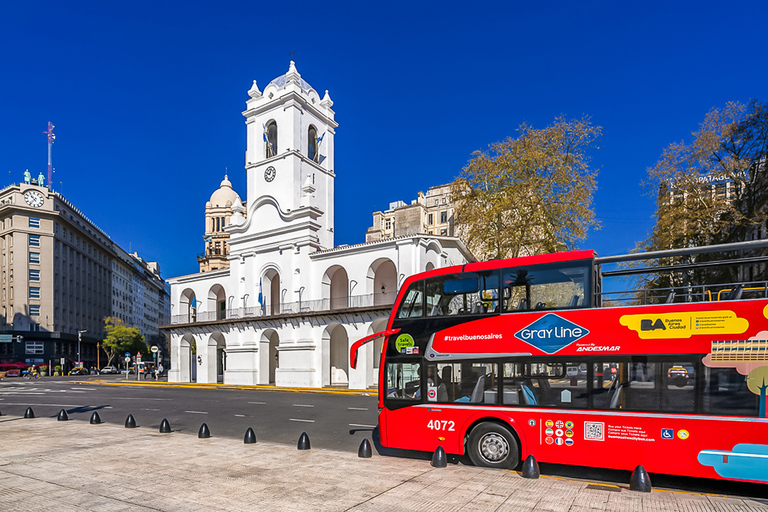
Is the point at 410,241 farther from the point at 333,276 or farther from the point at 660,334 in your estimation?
the point at 660,334

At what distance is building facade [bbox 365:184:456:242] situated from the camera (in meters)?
48.5

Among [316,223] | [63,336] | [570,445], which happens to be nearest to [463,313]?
[570,445]

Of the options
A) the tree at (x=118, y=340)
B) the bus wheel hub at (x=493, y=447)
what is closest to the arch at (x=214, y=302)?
the bus wheel hub at (x=493, y=447)

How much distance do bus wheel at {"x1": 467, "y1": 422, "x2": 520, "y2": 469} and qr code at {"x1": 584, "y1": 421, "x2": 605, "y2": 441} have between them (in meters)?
1.22

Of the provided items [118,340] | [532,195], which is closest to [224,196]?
[118,340]

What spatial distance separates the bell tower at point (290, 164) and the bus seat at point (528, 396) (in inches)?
1009

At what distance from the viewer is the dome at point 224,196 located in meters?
76.6

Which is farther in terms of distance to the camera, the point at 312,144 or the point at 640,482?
the point at 312,144

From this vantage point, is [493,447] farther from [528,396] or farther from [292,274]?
[292,274]

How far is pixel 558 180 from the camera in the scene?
23031 mm

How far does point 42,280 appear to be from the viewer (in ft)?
→ 203

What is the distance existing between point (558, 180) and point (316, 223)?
651 inches

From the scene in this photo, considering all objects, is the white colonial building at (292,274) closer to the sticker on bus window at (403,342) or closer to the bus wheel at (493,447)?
the sticker on bus window at (403,342)

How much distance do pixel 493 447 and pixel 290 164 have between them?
95.6 feet
